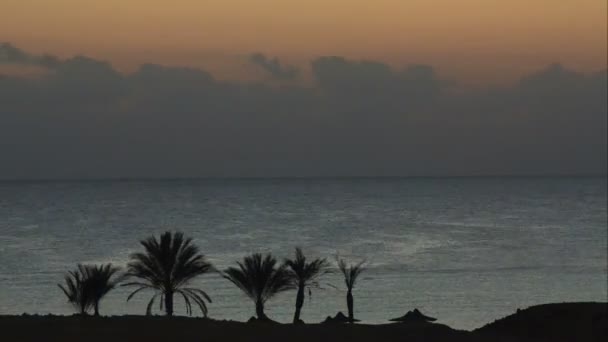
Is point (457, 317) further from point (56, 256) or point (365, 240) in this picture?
point (365, 240)

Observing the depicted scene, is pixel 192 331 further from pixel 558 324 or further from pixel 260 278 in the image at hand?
pixel 260 278

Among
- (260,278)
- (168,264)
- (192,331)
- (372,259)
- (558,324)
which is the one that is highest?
(372,259)

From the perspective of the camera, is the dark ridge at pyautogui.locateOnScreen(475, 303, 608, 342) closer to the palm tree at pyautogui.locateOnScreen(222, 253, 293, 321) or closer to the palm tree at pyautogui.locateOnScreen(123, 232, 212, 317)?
the palm tree at pyautogui.locateOnScreen(222, 253, 293, 321)

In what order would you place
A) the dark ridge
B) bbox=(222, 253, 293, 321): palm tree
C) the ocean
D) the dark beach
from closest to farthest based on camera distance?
1. the dark beach
2. the dark ridge
3. bbox=(222, 253, 293, 321): palm tree
4. the ocean

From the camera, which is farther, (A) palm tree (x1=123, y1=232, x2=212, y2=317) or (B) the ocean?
(B) the ocean

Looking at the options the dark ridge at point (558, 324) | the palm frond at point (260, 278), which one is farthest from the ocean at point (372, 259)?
the dark ridge at point (558, 324)

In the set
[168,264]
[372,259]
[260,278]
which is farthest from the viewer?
[372,259]

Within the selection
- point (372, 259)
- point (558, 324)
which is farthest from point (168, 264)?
point (372, 259)

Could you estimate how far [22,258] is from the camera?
118 m

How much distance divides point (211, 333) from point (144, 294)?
190 feet

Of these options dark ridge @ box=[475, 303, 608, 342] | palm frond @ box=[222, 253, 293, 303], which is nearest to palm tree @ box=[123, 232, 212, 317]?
palm frond @ box=[222, 253, 293, 303]

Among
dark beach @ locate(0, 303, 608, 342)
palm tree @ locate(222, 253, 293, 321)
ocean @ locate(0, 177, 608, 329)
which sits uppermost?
ocean @ locate(0, 177, 608, 329)

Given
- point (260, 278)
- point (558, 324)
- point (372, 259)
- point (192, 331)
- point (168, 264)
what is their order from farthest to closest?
point (372, 259) < point (260, 278) < point (168, 264) < point (558, 324) < point (192, 331)

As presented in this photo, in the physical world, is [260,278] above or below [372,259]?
below
